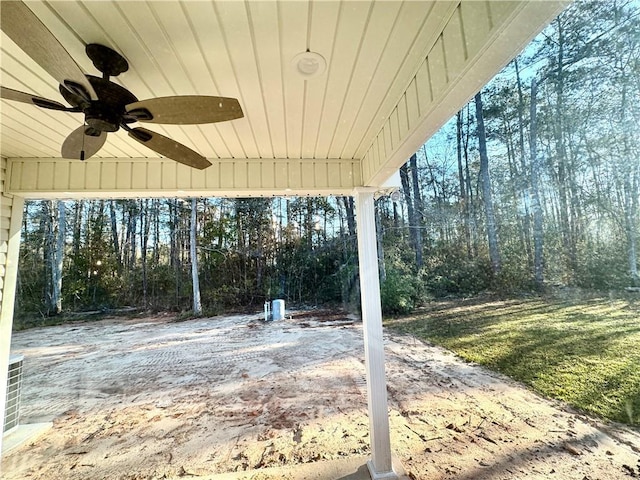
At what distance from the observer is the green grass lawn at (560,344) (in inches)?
84.6

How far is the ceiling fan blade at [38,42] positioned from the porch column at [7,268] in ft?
5.35

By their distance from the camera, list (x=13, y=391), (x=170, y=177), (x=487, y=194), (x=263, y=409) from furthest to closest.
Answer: (x=487, y=194)
(x=263, y=409)
(x=13, y=391)
(x=170, y=177)

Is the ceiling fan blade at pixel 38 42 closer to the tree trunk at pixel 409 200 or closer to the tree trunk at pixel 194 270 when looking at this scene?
the tree trunk at pixel 194 270

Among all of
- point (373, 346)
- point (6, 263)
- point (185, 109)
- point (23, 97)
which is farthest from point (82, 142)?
point (373, 346)

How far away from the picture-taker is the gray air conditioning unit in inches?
83.7

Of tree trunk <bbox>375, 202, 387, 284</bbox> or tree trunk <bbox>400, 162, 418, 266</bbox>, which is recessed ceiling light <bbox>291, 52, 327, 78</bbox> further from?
tree trunk <bbox>400, 162, 418, 266</bbox>

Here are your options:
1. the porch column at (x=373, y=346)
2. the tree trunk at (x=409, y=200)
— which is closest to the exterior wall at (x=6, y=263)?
the porch column at (x=373, y=346)

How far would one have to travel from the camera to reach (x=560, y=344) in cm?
272

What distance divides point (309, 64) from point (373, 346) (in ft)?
4.90

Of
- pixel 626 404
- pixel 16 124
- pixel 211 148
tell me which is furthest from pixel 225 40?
pixel 626 404

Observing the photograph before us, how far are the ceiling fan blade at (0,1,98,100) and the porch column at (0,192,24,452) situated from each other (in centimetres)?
163

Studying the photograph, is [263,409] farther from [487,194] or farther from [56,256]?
[487,194]

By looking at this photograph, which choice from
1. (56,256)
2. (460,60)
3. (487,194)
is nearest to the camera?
(460,60)

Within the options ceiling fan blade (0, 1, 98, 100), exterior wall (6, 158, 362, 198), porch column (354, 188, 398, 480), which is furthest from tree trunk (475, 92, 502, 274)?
ceiling fan blade (0, 1, 98, 100)
